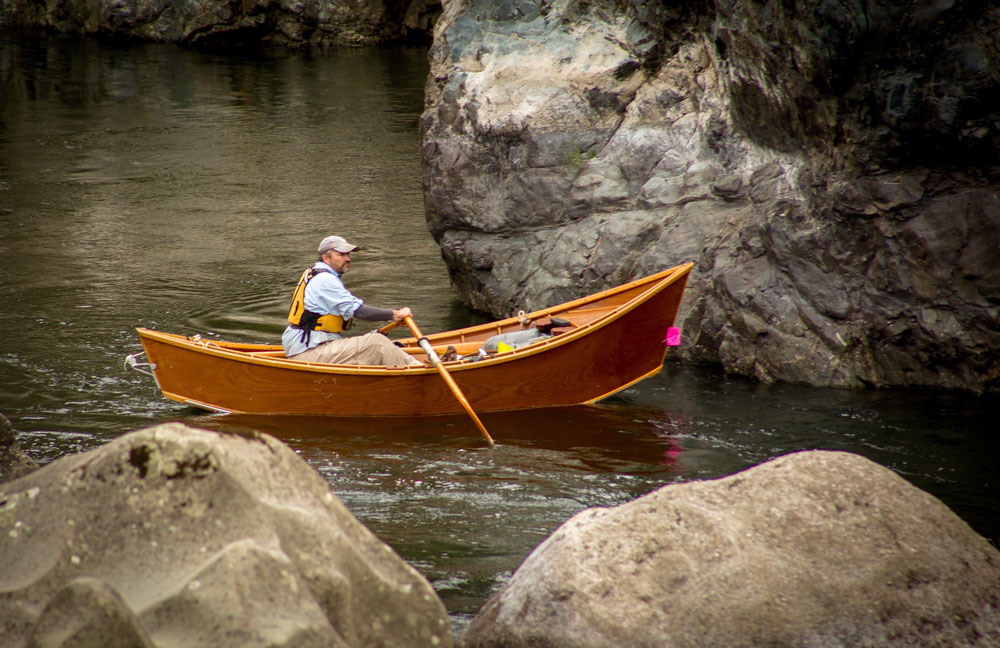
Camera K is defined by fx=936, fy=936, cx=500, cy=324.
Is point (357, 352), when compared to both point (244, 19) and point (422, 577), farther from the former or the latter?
point (244, 19)

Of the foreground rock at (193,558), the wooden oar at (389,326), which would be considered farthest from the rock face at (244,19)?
the foreground rock at (193,558)

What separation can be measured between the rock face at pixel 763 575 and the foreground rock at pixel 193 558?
498 mm

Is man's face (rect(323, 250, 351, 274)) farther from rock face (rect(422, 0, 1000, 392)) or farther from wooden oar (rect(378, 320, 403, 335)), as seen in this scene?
rock face (rect(422, 0, 1000, 392))

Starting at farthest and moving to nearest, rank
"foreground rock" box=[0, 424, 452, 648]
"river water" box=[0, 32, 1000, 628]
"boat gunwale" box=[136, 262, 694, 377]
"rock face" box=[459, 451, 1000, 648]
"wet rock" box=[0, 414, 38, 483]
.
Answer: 1. "boat gunwale" box=[136, 262, 694, 377]
2. "river water" box=[0, 32, 1000, 628]
3. "wet rock" box=[0, 414, 38, 483]
4. "rock face" box=[459, 451, 1000, 648]
5. "foreground rock" box=[0, 424, 452, 648]

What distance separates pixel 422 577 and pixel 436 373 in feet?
14.4

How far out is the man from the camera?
789 cm

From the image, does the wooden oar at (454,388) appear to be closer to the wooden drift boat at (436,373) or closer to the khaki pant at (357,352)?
the wooden drift boat at (436,373)

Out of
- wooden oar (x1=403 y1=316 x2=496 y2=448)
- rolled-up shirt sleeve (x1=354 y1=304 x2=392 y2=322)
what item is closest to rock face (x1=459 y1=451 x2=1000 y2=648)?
wooden oar (x1=403 y1=316 x2=496 y2=448)

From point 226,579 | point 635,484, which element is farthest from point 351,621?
point 635,484

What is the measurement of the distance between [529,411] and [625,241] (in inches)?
92.6

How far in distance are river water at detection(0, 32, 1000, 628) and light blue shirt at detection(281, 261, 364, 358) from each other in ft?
2.26

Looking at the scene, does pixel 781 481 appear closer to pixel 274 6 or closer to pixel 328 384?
pixel 328 384

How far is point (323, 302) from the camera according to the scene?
313 inches

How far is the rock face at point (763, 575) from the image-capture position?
11.2 ft
